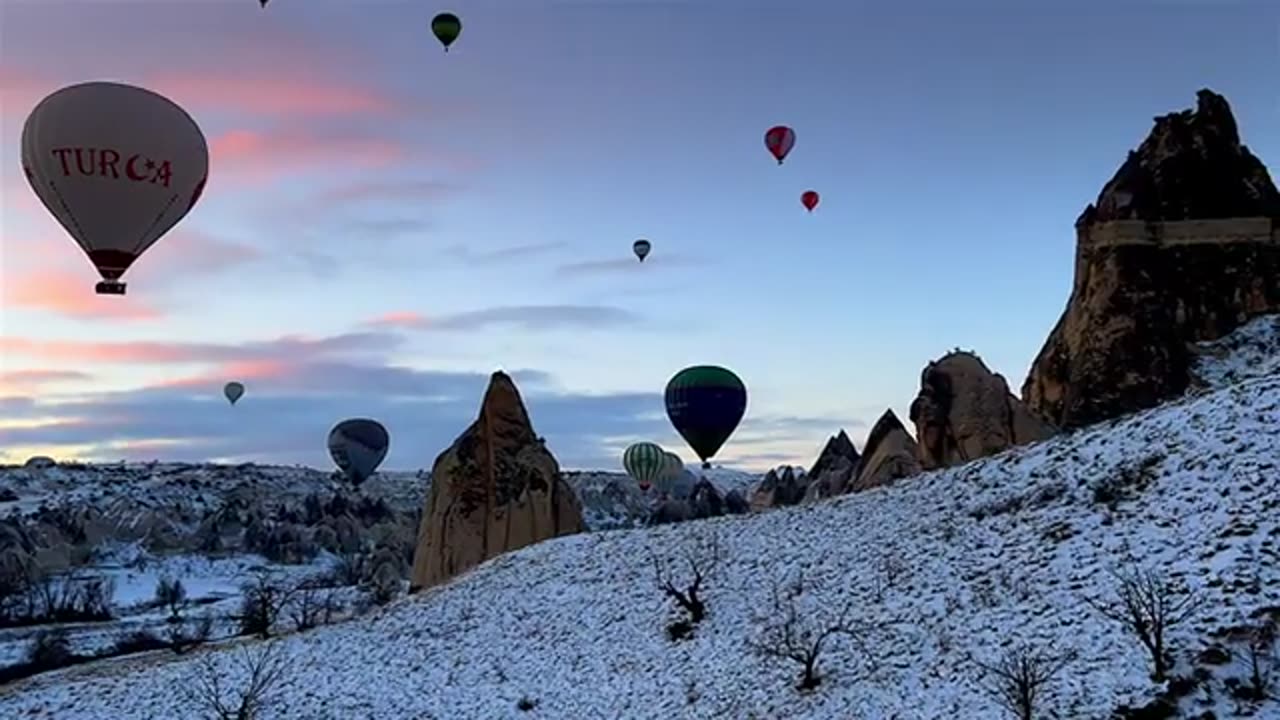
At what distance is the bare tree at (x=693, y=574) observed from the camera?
3170 centimetres

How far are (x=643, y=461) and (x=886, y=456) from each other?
7061cm

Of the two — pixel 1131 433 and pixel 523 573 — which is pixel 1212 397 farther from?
pixel 523 573

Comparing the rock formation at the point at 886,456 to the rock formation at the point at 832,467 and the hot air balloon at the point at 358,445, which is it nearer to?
the rock formation at the point at 832,467

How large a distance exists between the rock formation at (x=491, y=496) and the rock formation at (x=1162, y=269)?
2552 centimetres

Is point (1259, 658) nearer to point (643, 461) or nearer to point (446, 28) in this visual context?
point (446, 28)

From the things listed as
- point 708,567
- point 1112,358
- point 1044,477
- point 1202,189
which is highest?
point 1202,189

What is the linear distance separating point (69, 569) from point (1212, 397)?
142 meters

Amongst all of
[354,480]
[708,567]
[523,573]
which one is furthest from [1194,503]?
[354,480]

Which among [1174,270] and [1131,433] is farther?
[1174,270]

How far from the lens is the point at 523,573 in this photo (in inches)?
1599

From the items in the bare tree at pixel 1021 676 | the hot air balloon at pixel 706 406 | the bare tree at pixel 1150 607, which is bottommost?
the bare tree at pixel 1021 676

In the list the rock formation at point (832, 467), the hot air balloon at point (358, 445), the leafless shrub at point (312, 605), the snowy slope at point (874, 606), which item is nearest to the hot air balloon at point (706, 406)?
the rock formation at point (832, 467)


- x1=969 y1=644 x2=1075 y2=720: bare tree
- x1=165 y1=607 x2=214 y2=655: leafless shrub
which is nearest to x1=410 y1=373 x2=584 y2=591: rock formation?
x1=165 y1=607 x2=214 y2=655: leafless shrub

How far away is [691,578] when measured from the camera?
114ft
